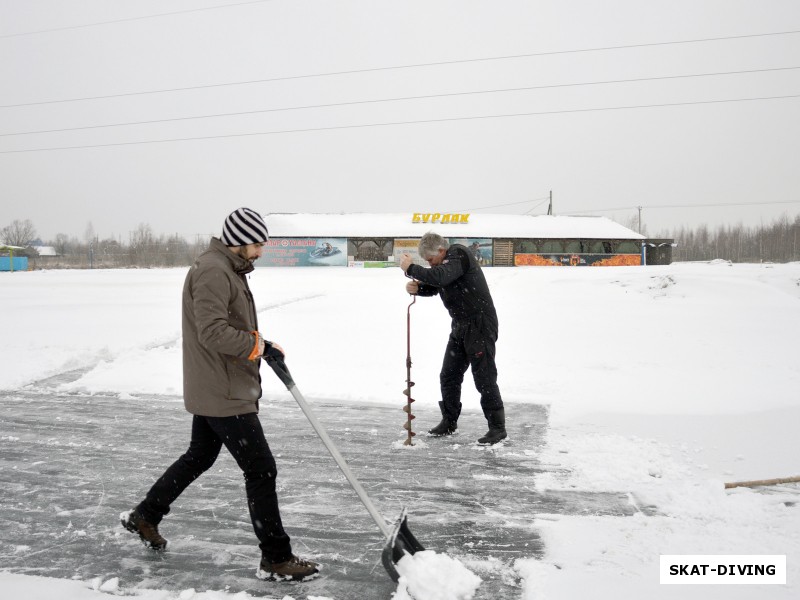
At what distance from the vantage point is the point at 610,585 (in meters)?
2.86

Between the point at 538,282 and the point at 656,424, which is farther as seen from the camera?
the point at 538,282

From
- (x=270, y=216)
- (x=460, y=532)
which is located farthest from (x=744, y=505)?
(x=270, y=216)

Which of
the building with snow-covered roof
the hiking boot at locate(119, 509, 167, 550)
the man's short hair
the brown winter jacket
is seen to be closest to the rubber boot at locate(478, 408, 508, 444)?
the man's short hair

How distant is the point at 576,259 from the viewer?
135 ft

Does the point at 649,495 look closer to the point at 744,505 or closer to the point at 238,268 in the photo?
the point at 744,505

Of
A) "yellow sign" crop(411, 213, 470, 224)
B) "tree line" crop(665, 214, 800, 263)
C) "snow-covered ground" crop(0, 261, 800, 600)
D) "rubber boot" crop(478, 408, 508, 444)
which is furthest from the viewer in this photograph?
"tree line" crop(665, 214, 800, 263)

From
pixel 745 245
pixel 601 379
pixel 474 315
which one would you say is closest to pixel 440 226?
pixel 601 379

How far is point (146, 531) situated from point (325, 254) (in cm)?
3705

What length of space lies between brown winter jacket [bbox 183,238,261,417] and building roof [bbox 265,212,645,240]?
37560mm

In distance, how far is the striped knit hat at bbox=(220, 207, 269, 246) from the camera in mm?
3075

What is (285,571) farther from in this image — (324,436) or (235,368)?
(235,368)

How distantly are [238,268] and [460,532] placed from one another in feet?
6.64

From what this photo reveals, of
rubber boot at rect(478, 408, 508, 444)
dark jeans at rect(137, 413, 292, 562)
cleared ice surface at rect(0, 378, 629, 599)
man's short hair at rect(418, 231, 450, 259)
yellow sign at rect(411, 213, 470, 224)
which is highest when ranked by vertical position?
yellow sign at rect(411, 213, 470, 224)

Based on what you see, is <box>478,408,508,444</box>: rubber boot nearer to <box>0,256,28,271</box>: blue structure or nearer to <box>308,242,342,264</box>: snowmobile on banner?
<box>308,242,342,264</box>: snowmobile on banner
